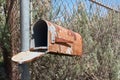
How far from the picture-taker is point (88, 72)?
447 cm

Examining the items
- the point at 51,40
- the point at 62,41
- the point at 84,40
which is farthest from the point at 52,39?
the point at 84,40

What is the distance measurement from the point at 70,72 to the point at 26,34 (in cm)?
206

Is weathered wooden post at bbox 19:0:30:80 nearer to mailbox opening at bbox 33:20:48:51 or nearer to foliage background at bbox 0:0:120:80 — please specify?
mailbox opening at bbox 33:20:48:51

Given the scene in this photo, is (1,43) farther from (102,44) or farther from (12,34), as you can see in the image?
(102,44)

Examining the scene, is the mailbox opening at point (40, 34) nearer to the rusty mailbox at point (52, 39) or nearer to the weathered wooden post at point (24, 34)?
the rusty mailbox at point (52, 39)

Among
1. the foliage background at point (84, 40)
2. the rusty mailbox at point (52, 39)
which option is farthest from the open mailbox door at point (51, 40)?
the foliage background at point (84, 40)

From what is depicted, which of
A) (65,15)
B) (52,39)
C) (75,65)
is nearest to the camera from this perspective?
(52,39)

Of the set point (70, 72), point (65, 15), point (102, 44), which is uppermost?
point (65, 15)

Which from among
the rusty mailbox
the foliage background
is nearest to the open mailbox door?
the rusty mailbox

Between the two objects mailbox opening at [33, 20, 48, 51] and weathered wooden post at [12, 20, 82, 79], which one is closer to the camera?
weathered wooden post at [12, 20, 82, 79]

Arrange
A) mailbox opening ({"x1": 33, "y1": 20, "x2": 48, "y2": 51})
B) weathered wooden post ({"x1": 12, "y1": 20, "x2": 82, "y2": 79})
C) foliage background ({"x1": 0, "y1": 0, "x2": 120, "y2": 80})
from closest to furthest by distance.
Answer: weathered wooden post ({"x1": 12, "y1": 20, "x2": 82, "y2": 79})
mailbox opening ({"x1": 33, "y1": 20, "x2": 48, "y2": 51})
foliage background ({"x1": 0, "y1": 0, "x2": 120, "y2": 80})

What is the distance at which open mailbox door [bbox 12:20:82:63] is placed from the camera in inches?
99.2

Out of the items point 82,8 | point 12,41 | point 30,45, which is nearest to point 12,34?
point 12,41

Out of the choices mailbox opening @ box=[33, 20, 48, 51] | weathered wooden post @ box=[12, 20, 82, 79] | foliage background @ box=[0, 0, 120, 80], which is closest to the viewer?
weathered wooden post @ box=[12, 20, 82, 79]
